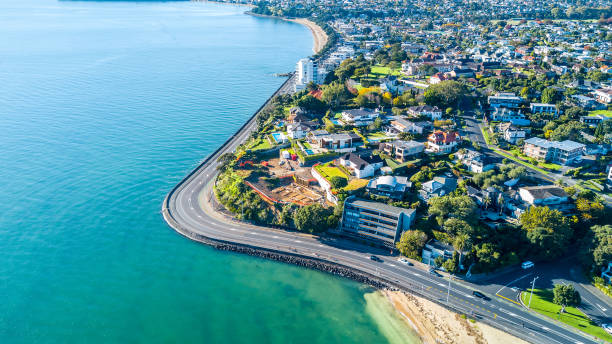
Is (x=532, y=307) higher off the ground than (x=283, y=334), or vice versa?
(x=532, y=307)

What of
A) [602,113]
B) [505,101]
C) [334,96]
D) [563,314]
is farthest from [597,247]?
[334,96]

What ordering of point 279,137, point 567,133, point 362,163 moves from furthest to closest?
1. point 279,137
2. point 567,133
3. point 362,163

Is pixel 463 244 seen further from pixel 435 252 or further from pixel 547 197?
pixel 547 197

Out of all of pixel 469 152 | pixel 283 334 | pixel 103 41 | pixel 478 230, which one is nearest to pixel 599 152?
pixel 469 152

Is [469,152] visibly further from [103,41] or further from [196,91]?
[103,41]

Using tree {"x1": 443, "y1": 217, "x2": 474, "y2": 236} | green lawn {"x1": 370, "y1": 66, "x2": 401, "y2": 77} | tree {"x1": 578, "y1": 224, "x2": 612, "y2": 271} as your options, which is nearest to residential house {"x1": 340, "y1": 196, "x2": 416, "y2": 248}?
tree {"x1": 443, "y1": 217, "x2": 474, "y2": 236}

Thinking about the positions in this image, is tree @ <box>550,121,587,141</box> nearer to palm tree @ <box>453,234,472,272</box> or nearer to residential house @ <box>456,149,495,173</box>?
residential house @ <box>456,149,495,173</box>

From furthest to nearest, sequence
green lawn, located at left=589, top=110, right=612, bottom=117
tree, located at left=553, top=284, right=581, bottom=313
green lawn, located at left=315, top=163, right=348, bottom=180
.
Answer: green lawn, located at left=589, top=110, right=612, bottom=117 → green lawn, located at left=315, top=163, right=348, bottom=180 → tree, located at left=553, top=284, right=581, bottom=313
